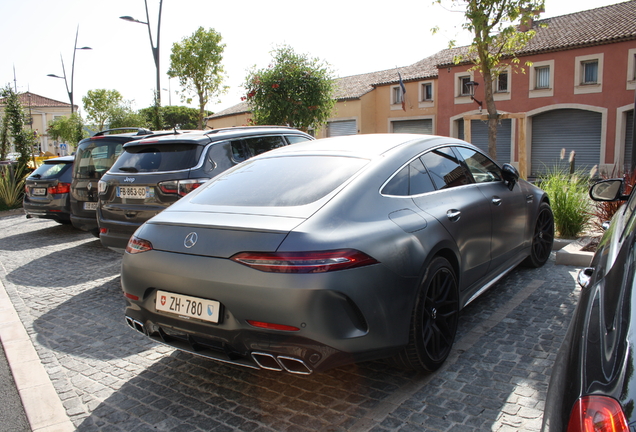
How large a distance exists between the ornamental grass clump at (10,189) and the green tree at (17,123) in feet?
6.77

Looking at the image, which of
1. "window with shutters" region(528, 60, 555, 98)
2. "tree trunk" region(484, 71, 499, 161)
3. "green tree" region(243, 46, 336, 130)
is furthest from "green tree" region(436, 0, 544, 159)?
"window with shutters" region(528, 60, 555, 98)

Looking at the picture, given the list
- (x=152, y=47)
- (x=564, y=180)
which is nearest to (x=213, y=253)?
(x=564, y=180)

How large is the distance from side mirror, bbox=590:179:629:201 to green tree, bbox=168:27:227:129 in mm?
31455

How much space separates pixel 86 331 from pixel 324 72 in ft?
48.3

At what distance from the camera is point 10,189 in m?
15.4

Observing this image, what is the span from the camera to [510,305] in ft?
15.8

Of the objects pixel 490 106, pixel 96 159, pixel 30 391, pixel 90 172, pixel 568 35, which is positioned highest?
pixel 568 35

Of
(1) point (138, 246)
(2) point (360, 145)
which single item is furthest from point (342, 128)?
(1) point (138, 246)

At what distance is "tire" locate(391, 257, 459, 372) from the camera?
3.13 metres

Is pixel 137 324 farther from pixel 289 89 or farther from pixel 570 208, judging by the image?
pixel 289 89

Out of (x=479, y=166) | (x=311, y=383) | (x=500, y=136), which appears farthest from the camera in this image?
(x=500, y=136)

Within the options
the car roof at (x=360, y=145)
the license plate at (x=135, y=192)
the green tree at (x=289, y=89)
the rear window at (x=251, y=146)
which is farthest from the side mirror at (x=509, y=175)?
the green tree at (x=289, y=89)

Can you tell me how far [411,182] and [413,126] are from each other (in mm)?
35863

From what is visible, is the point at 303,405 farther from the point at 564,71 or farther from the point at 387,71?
the point at 387,71
